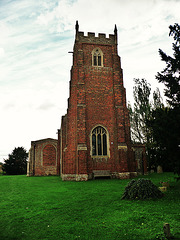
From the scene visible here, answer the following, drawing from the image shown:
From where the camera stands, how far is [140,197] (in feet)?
26.1

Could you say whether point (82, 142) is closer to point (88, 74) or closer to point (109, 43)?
Answer: point (88, 74)

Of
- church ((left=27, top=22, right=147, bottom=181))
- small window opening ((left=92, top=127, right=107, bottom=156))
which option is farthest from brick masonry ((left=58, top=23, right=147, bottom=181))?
small window opening ((left=92, top=127, right=107, bottom=156))

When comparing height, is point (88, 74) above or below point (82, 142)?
above

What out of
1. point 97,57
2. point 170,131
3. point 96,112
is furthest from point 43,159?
point 170,131

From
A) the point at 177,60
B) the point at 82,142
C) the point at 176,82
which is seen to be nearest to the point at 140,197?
the point at 176,82

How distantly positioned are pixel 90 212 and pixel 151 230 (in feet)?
7.75

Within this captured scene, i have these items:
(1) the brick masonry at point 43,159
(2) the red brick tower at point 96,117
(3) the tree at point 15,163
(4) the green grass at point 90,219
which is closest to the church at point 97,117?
(2) the red brick tower at point 96,117

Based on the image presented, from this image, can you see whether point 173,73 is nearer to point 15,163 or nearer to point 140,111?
point 140,111

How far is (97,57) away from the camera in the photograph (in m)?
20.3

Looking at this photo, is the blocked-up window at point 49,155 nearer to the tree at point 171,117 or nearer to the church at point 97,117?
the church at point 97,117

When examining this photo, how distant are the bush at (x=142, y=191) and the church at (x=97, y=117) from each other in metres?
8.53

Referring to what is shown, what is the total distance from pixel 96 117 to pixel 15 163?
27.5 meters

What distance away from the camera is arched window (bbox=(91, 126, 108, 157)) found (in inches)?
711

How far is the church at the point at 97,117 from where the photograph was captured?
17.3 meters
